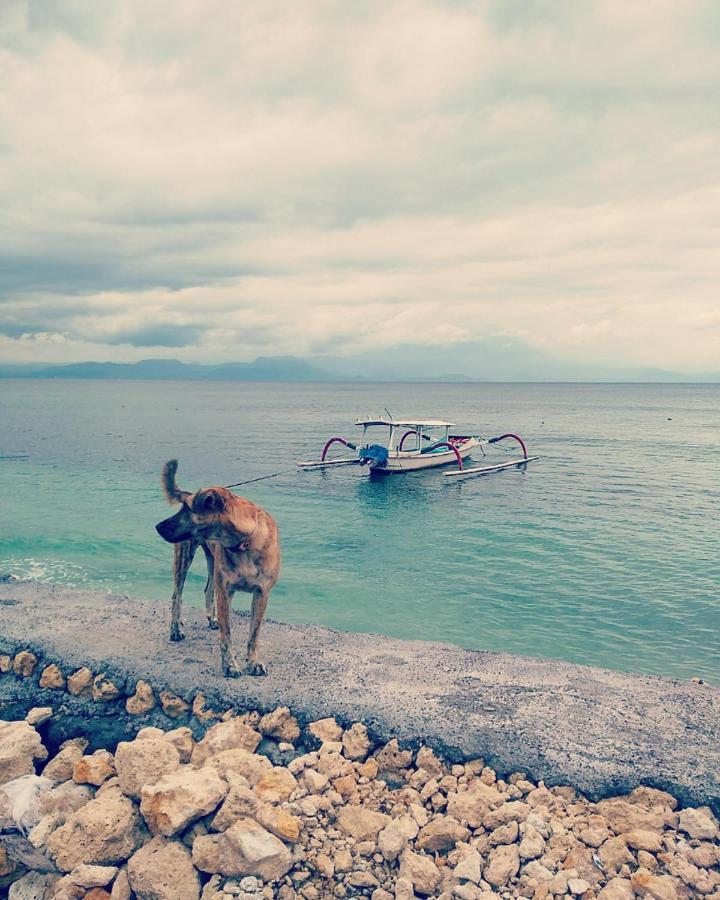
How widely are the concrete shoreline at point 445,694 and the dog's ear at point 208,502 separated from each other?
256 centimetres

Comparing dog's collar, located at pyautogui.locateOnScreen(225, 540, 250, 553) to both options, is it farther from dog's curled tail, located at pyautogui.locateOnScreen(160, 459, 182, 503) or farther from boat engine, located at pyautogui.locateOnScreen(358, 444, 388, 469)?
boat engine, located at pyautogui.locateOnScreen(358, 444, 388, 469)

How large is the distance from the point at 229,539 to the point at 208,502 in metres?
0.59

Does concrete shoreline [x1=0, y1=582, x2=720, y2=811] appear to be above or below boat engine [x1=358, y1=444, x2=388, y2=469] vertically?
below

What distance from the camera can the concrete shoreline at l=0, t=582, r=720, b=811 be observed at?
6.82 m

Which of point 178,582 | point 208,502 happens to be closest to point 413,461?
point 178,582

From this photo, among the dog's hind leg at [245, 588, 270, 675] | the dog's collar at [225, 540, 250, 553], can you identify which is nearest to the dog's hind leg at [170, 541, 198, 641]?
the dog's hind leg at [245, 588, 270, 675]

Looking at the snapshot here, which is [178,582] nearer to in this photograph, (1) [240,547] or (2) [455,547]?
(1) [240,547]

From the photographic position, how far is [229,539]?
305 inches

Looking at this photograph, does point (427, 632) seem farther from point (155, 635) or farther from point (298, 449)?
point (298, 449)

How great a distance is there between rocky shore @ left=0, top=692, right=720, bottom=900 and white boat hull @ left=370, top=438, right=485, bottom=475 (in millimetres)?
30754

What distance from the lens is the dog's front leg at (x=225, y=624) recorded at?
8297 mm

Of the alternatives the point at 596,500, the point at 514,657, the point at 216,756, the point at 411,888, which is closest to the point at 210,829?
the point at 216,756

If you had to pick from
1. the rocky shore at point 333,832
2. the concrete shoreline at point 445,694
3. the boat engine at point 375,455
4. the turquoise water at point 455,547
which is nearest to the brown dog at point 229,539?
the concrete shoreline at point 445,694

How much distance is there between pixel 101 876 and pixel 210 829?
3.29 feet
